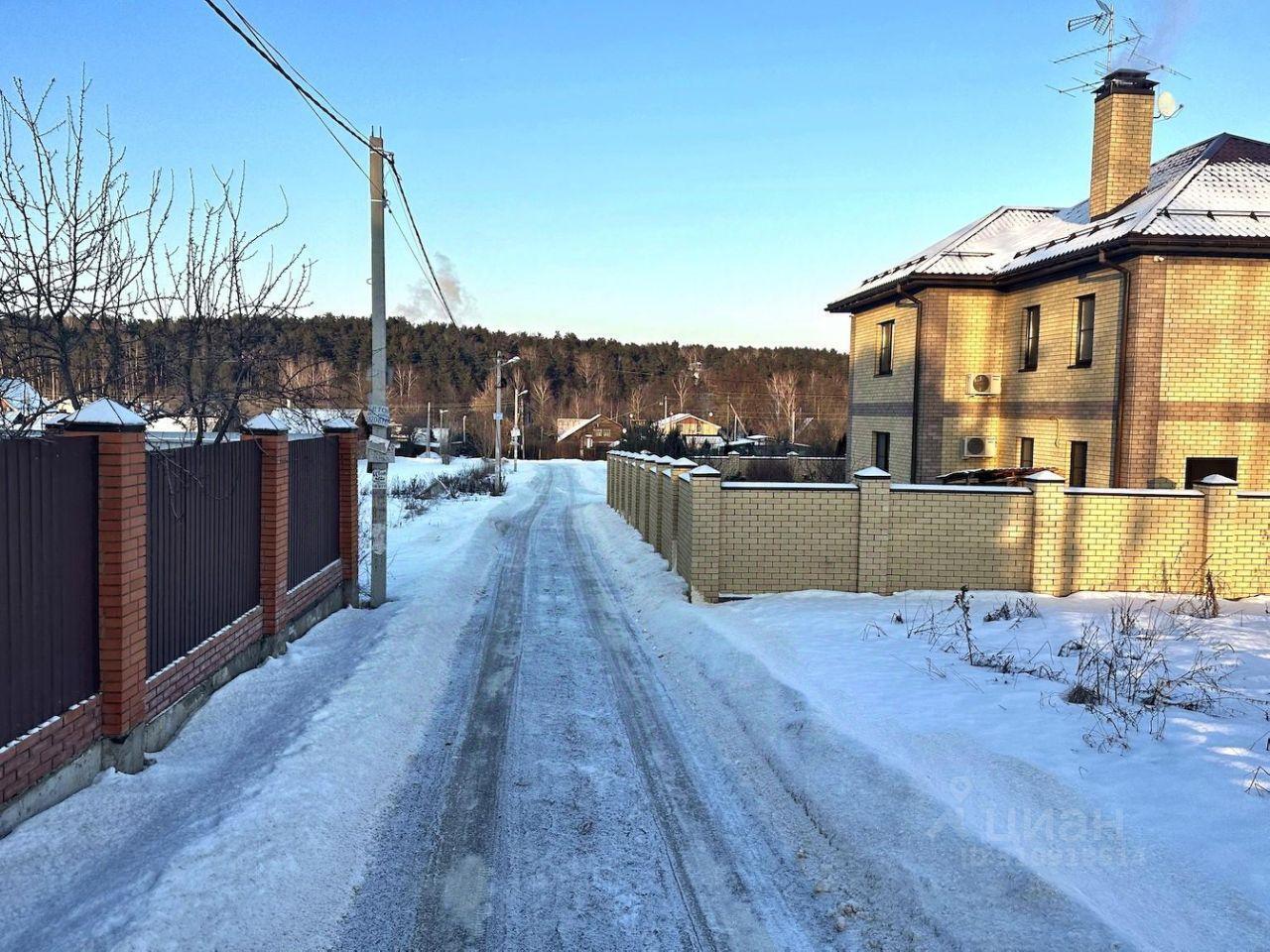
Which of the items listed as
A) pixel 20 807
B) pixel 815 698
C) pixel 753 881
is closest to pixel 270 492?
pixel 20 807

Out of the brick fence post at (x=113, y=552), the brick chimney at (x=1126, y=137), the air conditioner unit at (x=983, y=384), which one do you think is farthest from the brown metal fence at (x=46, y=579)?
the brick chimney at (x=1126, y=137)

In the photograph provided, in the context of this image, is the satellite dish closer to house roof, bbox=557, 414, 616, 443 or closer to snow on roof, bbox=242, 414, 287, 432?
snow on roof, bbox=242, 414, 287, 432

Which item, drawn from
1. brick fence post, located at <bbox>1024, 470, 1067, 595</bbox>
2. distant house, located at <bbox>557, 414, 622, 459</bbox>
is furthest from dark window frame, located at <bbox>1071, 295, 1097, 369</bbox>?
distant house, located at <bbox>557, 414, 622, 459</bbox>

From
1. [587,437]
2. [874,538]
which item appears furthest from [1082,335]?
[587,437]

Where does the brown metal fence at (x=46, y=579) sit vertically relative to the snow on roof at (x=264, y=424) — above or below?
below

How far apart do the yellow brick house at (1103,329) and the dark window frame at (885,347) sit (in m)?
0.05

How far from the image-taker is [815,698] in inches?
270

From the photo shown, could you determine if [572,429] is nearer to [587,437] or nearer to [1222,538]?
[587,437]

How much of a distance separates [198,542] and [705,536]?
20.4 feet

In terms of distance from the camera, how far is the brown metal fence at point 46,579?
4258 mm

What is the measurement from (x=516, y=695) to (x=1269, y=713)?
18.4 feet

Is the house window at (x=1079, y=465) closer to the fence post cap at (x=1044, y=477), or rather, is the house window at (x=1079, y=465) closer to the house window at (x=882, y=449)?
the house window at (x=882, y=449)

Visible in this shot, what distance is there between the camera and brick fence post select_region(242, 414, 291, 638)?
814 cm

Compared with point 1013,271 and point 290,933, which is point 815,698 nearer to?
point 290,933
